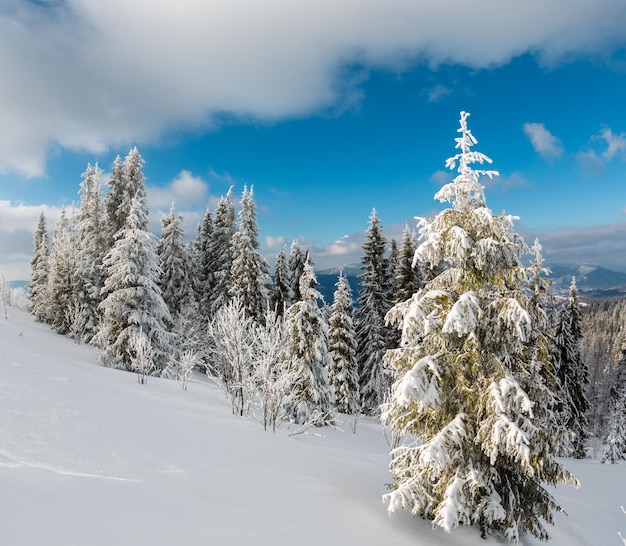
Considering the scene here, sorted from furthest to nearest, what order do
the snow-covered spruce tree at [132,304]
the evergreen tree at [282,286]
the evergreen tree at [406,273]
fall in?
the evergreen tree at [282,286], the evergreen tree at [406,273], the snow-covered spruce tree at [132,304]

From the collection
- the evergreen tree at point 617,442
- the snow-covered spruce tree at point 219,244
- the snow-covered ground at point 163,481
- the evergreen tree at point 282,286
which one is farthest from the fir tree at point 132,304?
the evergreen tree at point 617,442

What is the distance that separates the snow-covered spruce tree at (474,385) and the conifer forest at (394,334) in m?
0.04

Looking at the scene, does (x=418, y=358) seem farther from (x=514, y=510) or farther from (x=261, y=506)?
(x=261, y=506)

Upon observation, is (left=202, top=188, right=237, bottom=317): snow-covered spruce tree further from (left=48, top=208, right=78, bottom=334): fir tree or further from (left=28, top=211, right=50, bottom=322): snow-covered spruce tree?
(left=28, top=211, right=50, bottom=322): snow-covered spruce tree

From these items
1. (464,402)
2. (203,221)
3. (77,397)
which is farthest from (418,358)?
(203,221)

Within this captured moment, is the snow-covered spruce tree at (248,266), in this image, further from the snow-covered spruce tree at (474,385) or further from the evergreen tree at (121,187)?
the snow-covered spruce tree at (474,385)

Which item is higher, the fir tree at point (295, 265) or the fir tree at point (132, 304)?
the fir tree at point (295, 265)

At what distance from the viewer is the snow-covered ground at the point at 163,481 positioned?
207 inches

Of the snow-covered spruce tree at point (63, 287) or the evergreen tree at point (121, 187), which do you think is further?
the evergreen tree at point (121, 187)

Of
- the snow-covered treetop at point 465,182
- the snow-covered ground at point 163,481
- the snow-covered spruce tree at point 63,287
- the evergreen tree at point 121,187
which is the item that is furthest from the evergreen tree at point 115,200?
the snow-covered treetop at point 465,182

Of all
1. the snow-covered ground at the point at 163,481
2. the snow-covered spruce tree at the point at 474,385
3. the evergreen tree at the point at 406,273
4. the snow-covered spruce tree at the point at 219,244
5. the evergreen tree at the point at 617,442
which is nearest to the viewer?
the snow-covered ground at the point at 163,481

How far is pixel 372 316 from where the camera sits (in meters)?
33.4

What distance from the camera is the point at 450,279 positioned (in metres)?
8.75

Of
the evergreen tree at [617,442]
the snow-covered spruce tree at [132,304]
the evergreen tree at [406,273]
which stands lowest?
the evergreen tree at [617,442]
